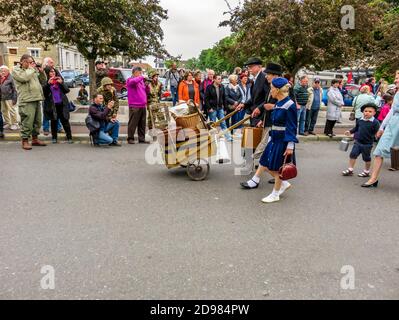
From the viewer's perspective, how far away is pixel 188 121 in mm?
6133

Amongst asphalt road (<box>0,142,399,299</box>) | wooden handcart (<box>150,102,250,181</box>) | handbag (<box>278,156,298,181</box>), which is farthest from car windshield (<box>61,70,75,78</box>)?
handbag (<box>278,156,298,181</box>)

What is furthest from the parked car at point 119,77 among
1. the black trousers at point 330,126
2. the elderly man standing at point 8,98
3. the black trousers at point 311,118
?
the black trousers at point 330,126

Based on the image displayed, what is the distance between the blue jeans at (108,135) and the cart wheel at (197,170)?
3.31 meters

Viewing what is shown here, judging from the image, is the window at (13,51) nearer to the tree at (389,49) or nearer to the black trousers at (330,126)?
the tree at (389,49)

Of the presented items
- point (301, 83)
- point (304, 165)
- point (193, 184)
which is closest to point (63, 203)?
point (193, 184)

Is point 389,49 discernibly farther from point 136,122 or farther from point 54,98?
point 54,98

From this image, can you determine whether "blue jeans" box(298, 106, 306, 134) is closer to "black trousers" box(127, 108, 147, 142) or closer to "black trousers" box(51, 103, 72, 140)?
"black trousers" box(127, 108, 147, 142)

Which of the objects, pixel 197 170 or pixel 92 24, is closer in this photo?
pixel 197 170

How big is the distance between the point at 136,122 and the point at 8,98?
3477mm

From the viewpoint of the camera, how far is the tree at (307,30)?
1220cm

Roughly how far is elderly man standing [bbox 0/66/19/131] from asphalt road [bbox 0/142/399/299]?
13.5 feet

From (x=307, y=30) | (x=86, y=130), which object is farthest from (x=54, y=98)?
(x=307, y=30)

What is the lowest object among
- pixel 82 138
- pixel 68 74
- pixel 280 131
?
pixel 82 138

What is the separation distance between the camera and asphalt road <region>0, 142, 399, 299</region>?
3184mm
